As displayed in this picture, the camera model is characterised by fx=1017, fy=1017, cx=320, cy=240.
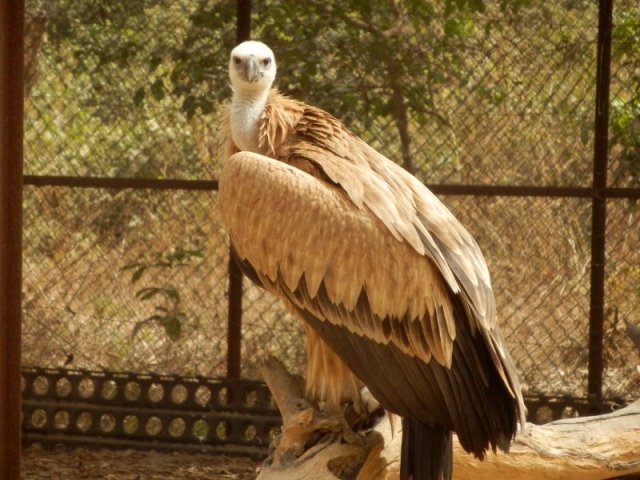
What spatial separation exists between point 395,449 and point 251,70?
5.23ft

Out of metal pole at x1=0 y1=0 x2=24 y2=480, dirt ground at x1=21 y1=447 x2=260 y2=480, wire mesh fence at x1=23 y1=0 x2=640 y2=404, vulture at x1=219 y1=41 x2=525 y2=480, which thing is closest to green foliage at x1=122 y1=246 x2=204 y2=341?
wire mesh fence at x1=23 y1=0 x2=640 y2=404

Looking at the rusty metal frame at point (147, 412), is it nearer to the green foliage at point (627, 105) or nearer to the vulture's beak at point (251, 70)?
the vulture's beak at point (251, 70)

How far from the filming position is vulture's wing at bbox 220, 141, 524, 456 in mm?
3338

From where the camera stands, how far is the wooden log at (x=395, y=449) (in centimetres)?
340

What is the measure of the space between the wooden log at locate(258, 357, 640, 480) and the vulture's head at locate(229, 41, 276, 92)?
1148 mm

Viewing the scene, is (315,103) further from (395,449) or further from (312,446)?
(312,446)

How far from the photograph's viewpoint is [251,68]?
4082 mm

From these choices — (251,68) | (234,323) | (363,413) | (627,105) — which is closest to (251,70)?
(251,68)

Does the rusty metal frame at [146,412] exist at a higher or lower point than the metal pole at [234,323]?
lower

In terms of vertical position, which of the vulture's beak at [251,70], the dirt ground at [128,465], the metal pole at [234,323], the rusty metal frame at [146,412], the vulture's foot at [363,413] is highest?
the vulture's beak at [251,70]

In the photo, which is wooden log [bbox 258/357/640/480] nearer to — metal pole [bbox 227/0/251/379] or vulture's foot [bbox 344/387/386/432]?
vulture's foot [bbox 344/387/386/432]

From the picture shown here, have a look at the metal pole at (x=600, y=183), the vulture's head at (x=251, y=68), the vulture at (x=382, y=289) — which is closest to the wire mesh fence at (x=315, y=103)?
the metal pole at (x=600, y=183)

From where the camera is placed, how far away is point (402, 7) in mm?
5656

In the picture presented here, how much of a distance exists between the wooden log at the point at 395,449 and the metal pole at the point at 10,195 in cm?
128
